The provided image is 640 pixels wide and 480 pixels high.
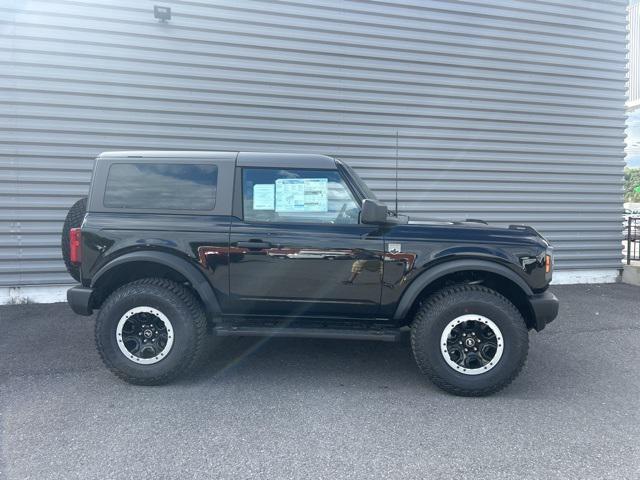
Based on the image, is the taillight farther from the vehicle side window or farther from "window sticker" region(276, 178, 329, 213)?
"window sticker" region(276, 178, 329, 213)

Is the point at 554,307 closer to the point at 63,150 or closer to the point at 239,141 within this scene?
the point at 239,141

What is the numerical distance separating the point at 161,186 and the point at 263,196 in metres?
0.82

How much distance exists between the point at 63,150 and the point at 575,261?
27.0 feet

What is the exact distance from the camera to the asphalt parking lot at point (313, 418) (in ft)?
7.19

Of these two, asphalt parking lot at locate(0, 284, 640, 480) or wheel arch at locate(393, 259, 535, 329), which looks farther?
wheel arch at locate(393, 259, 535, 329)

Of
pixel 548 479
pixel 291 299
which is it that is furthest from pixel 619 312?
pixel 291 299

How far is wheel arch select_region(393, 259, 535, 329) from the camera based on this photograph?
3070mm

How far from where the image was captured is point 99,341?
3098mm

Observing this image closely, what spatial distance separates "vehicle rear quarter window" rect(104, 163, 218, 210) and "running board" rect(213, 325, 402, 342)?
98 cm

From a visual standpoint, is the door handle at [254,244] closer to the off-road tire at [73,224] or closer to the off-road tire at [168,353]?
the off-road tire at [168,353]

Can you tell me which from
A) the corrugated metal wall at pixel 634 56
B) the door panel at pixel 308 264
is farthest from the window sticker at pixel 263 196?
the corrugated metal wall at pixel 634 56

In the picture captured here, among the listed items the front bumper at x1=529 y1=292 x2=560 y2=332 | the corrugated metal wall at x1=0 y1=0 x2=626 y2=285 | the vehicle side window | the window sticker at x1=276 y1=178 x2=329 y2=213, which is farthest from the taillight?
the front bumper at x1=529 y1=292 x2=560 y2=332

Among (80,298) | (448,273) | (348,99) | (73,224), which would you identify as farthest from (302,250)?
(348,99)

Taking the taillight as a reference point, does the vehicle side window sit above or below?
above
